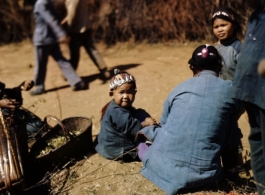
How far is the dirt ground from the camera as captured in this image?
4199mm

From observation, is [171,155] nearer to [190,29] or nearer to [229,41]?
[229,41]

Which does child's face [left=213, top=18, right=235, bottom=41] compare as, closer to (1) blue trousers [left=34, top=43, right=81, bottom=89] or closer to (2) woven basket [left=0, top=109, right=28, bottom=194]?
(2) woven basket [left=0, top=109, right=28, bottom=194]

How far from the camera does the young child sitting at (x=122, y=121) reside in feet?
13.9

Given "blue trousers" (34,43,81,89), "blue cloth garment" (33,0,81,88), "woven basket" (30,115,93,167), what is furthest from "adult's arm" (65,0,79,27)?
"woven basket" (30,115,93,167)

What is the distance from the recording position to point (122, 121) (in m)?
4.20

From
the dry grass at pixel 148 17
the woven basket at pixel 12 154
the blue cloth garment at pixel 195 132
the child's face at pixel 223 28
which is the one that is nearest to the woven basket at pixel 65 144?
the woven basket at pixel 12 154

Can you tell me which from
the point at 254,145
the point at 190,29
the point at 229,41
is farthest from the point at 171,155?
the point at 190,29

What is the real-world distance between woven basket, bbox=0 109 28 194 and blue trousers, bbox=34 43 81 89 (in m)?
3.21

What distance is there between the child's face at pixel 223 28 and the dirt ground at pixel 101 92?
1.45 meters

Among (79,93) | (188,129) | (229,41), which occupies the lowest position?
(79,93)

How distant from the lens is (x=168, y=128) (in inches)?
150

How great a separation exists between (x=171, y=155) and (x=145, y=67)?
15.5ft

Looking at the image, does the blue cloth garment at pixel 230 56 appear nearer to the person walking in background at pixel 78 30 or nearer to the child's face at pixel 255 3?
the child's face at pixel 255 3

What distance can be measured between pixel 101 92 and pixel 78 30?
41.5 inches
